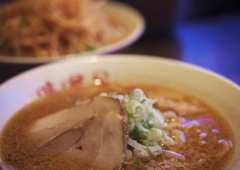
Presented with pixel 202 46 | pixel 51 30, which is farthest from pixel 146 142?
pixel 202 46

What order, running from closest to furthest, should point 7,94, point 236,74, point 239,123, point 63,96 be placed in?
point 239,123 → point 7,94 → point 63,96 → point 236,74

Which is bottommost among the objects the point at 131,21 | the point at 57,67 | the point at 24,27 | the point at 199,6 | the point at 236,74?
the point at 57,67

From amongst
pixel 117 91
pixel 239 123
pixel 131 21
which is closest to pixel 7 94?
pixel 117 91

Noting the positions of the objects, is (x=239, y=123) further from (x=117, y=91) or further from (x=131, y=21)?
(x=131, y=21)

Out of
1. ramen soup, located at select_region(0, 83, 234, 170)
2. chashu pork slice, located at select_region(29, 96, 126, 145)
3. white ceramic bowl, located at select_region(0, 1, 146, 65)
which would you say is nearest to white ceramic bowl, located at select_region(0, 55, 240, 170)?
ramen soup, located at select_region(0, 83, 234, 170)

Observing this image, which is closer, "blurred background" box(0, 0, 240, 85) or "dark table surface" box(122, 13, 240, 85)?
"dark table surface" box(122, 13, 240, 85)

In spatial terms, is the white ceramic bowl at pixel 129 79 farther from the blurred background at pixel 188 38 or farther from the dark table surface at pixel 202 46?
the blurred background at pixel 188 38

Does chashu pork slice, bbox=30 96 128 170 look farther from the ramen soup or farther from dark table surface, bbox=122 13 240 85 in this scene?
dark table surface, bbox=122 13 240 85
